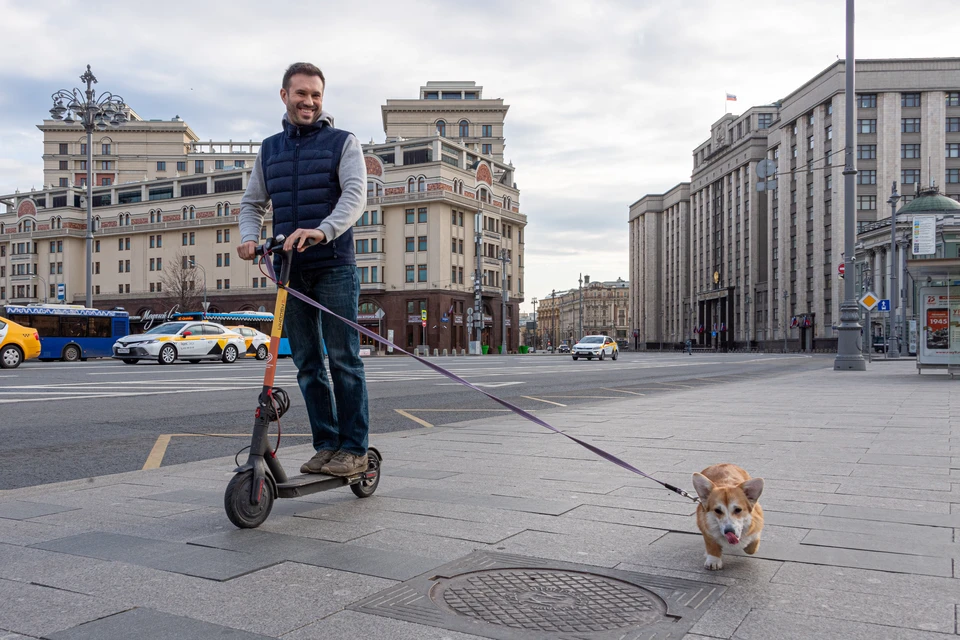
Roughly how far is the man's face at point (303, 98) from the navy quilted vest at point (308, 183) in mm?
61

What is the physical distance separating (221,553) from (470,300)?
69.2 metres

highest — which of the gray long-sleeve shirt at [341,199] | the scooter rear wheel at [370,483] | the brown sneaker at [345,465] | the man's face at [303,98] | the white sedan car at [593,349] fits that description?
the man's face at [303,98]

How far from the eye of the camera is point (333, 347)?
4.39 metres

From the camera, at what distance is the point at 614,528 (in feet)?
12.9

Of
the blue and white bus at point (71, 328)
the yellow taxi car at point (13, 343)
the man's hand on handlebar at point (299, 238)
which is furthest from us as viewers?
the blue and white bus at point (71, 328)

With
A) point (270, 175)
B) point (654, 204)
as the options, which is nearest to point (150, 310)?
point (270, 175)

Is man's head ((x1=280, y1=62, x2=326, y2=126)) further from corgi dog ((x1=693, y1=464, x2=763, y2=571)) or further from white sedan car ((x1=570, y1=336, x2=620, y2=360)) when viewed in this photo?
white sedan car ((x1=570, y1=336, x2=620, y2=360))

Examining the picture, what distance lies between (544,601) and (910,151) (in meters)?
89.5

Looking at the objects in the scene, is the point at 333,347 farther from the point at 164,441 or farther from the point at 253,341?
the point at 253,341

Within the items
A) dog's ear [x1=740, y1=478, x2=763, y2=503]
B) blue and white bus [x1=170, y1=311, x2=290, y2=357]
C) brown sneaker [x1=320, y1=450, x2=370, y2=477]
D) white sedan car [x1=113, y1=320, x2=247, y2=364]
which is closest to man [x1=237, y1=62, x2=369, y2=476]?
brown sneaker [x1=320, y1=450, x2=370, y2=477]

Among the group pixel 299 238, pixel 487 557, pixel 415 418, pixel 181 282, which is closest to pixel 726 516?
pixel 487 557

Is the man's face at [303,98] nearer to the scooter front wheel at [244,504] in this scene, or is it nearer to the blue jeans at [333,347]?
the blue jeans at [333,347]

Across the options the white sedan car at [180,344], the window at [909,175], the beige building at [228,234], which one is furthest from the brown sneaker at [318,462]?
the window at [909,175]

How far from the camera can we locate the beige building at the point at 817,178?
261 feet
